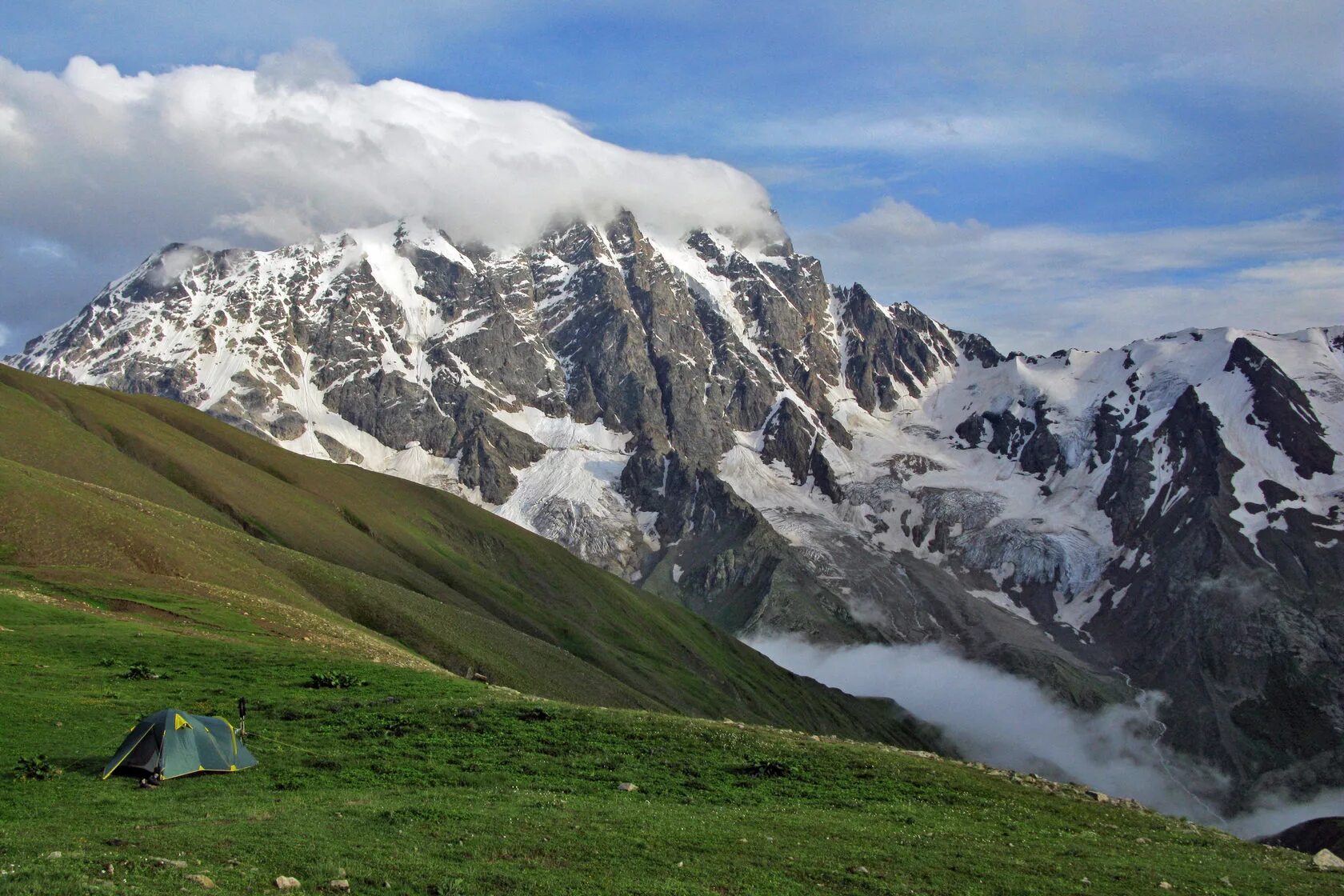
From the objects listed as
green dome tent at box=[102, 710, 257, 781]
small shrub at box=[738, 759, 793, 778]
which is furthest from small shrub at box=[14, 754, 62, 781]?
small shrub at box=[738, 759, 793, 778]

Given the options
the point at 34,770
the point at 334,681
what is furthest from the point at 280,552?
the point at 34,770

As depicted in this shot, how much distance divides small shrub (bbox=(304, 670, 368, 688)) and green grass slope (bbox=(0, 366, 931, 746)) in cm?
1950

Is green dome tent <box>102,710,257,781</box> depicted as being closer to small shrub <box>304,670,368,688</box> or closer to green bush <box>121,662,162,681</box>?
green bush <box>121,662,162,681</box>

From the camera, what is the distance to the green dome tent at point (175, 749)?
3288 centimetres

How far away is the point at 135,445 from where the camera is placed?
13838 cm

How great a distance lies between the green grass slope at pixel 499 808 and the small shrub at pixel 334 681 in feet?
1.72

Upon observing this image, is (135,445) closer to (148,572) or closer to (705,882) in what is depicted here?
(148,572)

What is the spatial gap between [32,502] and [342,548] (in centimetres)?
5493

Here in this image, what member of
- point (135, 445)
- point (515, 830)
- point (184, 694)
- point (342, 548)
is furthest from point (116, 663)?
point (135, 445)

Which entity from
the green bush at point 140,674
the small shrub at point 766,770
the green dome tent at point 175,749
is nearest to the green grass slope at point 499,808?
the small shrub at point 766,770

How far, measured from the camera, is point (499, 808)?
1221 inches

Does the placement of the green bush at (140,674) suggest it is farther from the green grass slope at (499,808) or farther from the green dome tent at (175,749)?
the green dome tent at (175,749)

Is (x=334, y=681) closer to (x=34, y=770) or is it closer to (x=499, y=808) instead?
(x=34, y=770)

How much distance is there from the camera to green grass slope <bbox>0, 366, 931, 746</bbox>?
78250 mm
